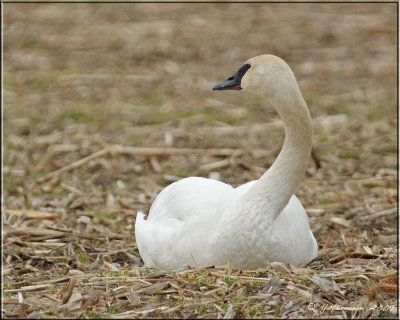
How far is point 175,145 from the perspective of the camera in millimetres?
8219

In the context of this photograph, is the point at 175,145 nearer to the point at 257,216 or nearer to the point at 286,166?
the point at 286,166

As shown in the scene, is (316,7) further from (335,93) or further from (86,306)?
(86,306)

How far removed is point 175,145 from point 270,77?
12.4 ft

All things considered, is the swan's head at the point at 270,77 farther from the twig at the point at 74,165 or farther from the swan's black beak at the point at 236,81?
the twig at the point at 74,165

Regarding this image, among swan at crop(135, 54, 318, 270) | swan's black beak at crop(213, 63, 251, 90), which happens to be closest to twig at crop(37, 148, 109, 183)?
swan at crop(135, 54, 318, 270)

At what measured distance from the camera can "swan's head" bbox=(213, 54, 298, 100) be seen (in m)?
4.52

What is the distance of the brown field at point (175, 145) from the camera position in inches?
160

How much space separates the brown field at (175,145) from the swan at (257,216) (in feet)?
0.53

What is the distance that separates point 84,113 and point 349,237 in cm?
461

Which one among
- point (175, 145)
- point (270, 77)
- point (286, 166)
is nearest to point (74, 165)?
point (175, 145)

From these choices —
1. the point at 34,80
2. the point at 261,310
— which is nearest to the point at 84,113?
the point at 34,80

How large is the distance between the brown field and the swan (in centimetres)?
16

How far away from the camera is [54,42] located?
1216cm

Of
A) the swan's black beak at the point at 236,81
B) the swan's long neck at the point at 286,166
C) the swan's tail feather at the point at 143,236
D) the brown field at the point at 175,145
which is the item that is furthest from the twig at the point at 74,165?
the swan's long neck at the point at 286,166
